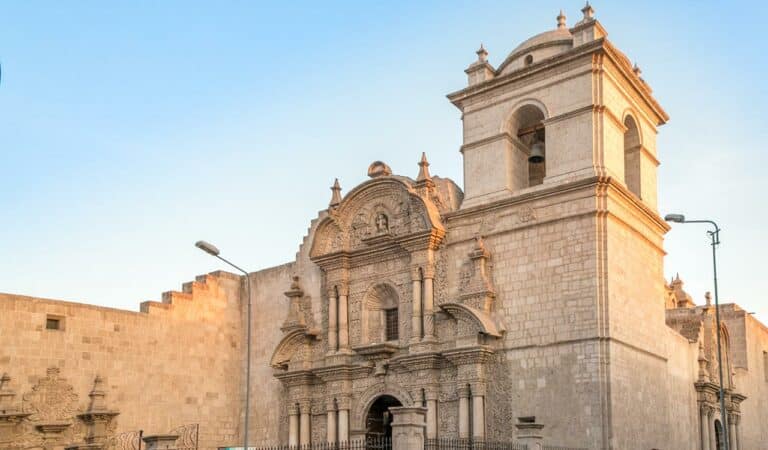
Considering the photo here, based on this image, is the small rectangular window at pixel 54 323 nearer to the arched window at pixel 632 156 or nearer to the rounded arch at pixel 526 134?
the rounded arch at pixel 526 134

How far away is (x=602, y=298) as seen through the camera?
65.1 feet

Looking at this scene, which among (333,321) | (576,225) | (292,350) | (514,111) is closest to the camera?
(576,225)

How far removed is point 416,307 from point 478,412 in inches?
125

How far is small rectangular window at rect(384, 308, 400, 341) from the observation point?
24.0 m

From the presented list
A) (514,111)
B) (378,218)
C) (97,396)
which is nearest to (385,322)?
(378,218)

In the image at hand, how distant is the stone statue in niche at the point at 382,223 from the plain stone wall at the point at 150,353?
20.2ft

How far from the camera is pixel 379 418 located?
24.1 m

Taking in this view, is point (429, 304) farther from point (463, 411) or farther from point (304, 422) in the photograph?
point (304, 422)

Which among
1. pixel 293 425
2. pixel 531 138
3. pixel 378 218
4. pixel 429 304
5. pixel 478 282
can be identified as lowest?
pixel 293 425

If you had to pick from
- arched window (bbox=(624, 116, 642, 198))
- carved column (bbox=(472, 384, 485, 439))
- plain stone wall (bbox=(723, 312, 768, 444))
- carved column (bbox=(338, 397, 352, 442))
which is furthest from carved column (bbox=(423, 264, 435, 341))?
plain stone wall (bbox=(723, 312, 768, 444))

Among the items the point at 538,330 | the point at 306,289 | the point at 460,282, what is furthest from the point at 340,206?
the point at 538,330

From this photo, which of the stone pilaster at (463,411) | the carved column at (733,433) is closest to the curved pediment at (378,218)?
the stone pilaster at (463,411)

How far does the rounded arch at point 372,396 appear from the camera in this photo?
22.9 meters

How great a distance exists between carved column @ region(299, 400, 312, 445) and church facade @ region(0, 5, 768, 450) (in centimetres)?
6
